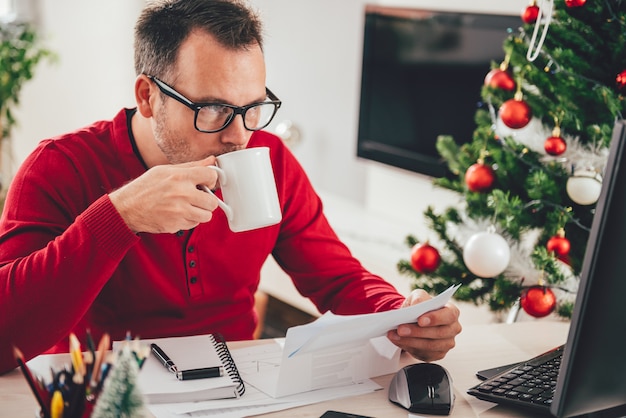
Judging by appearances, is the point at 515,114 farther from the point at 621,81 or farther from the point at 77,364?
the point at 77,364

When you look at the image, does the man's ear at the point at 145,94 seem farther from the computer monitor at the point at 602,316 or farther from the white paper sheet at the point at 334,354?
the computer monitor at the point at 602,316

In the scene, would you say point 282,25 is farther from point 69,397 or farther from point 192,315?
point 69,397

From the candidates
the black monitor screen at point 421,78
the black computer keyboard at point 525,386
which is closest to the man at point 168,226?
the black computer keyboard at point 525,386

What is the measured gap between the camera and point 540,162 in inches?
73.0

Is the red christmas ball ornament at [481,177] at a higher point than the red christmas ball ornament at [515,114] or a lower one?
lower

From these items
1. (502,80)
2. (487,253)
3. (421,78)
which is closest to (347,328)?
(487,253)

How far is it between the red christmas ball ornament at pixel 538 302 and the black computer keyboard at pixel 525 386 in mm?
507

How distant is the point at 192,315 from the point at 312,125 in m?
2.25

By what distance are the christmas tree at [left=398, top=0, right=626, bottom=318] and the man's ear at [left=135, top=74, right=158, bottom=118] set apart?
2.66 feet

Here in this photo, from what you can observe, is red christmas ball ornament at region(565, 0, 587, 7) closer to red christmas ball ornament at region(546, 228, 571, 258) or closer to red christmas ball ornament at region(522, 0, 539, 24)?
red christmas ball ornament at region(522, 0, 539, 24)

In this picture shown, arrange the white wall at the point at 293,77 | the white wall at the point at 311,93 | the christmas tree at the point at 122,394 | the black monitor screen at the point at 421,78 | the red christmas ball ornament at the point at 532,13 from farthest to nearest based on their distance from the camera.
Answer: the white wall at the point at 293,77 → the white wall at the point at 311,93 → the black monitor screen at the point at 421,78 → the red christmas ball ornament at the point at 532,13 → the christmas tree at the point at 122,394

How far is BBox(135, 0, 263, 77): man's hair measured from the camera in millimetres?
1376

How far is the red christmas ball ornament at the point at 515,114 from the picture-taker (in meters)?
1.79

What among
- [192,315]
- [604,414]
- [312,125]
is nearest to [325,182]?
[312,125]
